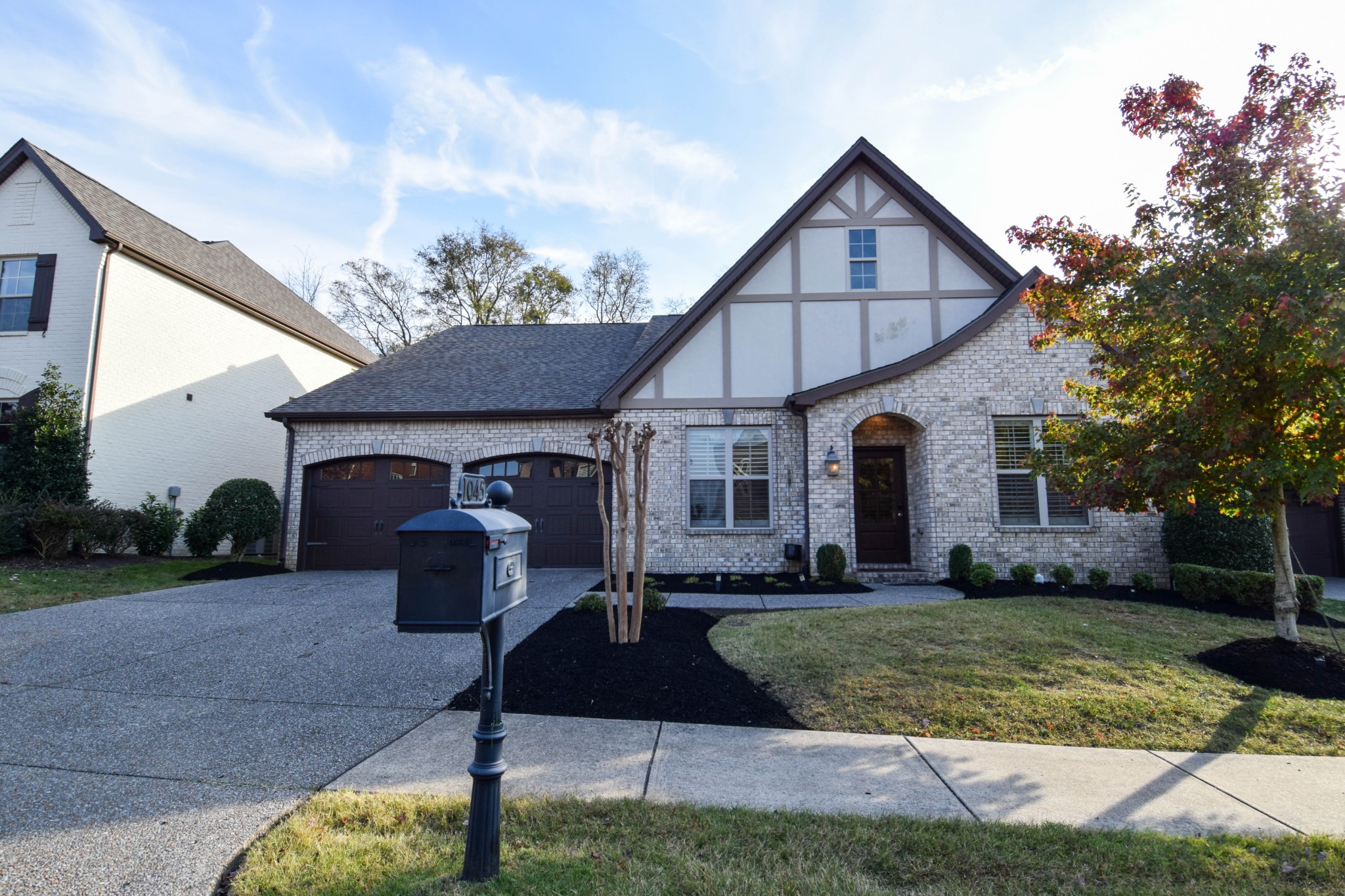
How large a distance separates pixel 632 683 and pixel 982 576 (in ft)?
22.7

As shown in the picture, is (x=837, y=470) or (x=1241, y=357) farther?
(x=837, y=470)

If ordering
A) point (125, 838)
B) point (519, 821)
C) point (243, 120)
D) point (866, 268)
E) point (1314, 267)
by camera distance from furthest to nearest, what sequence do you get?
point (866, 268)
point (243, 120)
point (1314, 267)
point (519, 821)
point (125, 838)

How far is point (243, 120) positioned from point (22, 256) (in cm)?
850

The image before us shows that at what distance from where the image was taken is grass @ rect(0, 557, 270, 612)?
8617 millimetres

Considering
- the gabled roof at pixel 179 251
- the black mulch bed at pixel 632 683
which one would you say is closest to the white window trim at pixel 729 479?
the black mulch bed at pixel 632 683

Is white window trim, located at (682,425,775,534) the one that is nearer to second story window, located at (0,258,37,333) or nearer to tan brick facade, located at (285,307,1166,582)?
tan brick facade, located at (285,307,1166,582)

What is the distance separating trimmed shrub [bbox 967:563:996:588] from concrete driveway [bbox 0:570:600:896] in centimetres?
632

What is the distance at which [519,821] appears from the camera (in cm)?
308

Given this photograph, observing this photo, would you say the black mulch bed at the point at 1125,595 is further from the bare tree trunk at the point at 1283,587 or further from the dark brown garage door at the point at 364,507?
the dark brown garage door at the point at 364,507

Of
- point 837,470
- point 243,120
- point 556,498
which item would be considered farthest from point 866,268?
point 243,120

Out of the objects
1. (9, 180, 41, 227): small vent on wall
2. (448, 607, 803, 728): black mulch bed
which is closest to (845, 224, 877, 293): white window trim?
(448, 607, 803, 728): black mulch bed

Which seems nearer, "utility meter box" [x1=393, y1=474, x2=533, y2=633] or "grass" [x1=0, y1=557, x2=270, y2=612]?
"utility meter box" [x1=393, y1=474, x2=533, y2=633]

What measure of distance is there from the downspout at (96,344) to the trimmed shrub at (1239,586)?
19.0 metres

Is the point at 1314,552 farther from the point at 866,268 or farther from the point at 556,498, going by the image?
the point at 556,498
